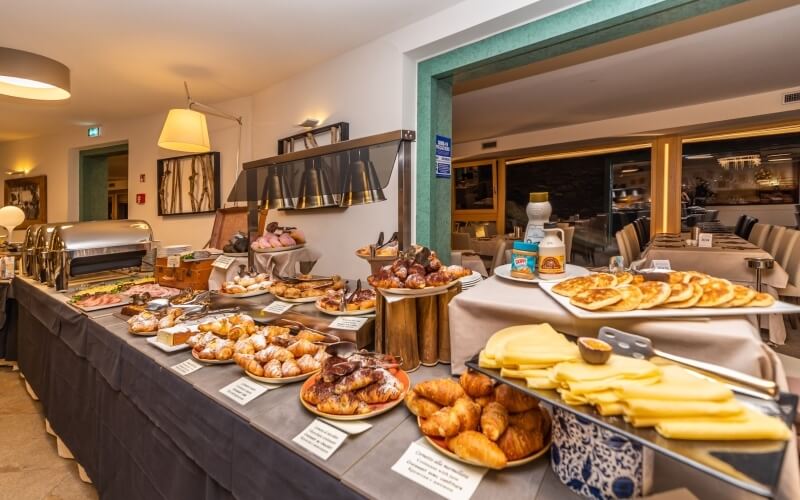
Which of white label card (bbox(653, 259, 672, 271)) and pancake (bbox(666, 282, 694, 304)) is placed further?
white label card (bbox(653, 259, 672, 271))

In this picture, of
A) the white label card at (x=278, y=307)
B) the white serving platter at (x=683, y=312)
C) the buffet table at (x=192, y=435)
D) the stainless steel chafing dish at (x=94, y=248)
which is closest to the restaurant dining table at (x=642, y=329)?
the white serving platter at (x=683, y=312)

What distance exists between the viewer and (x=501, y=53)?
94.3 inches

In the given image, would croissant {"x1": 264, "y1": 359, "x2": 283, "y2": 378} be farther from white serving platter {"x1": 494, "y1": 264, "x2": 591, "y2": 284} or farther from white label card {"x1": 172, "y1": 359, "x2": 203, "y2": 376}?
white serving platter {"x1": 494, "y1": 264, "x2": 591, "y2": 284}

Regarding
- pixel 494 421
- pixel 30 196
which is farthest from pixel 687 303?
pixel 30 196

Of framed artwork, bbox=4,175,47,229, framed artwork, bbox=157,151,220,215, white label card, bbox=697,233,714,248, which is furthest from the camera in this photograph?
framed artwork, bbox=4,175,47,229

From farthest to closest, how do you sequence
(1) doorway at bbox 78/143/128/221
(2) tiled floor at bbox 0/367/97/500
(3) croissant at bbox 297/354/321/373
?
(1) doorway at bbox 78/143/128/221 < (2) tiled floor at bbox 0/367/97/500 < (3) croissant at bbox 297/354/321/373

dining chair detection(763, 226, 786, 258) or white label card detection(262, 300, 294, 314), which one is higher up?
dining chair detection(763, 226, 786, 258)

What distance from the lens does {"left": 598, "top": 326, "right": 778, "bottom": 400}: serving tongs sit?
0.60 metres

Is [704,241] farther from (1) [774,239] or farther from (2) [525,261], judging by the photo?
(2) [525,261]

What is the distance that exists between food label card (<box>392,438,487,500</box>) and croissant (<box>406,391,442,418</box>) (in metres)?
0.09

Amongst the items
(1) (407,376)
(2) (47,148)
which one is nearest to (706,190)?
(1) (407,376)

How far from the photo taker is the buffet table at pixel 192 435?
755mm

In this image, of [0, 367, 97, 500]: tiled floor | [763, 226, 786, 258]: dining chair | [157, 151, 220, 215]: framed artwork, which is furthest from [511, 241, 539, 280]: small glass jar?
[763, 226, 786, 258]: dining chair

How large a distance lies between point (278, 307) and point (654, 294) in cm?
135
